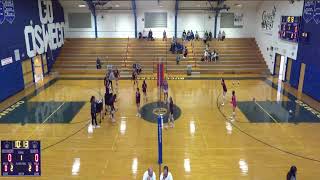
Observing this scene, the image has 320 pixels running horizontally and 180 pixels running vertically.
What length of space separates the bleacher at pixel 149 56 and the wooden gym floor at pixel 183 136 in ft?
24.0

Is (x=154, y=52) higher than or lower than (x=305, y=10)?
lower

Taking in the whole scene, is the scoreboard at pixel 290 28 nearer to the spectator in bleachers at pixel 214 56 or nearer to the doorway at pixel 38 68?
the spectator in bleachers at pixel 214 56

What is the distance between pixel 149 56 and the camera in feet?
95.9

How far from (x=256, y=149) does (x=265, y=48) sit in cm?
1880

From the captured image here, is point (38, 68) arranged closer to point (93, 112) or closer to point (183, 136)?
point (93, 112)

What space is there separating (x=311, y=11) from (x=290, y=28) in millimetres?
2984

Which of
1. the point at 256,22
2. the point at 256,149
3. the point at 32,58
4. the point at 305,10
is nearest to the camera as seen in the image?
the point at 256,149

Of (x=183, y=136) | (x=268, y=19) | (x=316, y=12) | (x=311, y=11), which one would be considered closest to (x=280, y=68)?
(x=268, y=19)

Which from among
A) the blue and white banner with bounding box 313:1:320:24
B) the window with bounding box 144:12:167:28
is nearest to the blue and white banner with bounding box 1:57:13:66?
the window with bounding box 144:12:167:28

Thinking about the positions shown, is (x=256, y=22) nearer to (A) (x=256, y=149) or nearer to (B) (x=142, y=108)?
(B) (x=142, y=108)

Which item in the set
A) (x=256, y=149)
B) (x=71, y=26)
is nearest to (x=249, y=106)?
(x=256, y=149)

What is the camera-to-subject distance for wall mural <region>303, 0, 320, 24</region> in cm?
1852

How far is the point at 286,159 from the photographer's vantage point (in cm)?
1119

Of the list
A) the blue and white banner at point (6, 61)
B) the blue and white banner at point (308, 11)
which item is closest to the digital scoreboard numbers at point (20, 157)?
the blue and white banner at point (6, 61)
